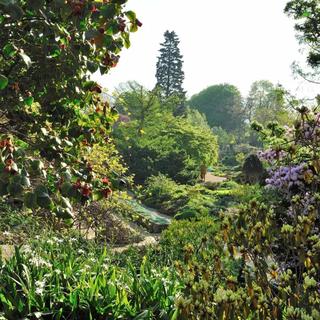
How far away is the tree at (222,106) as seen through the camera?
9569 centimetres

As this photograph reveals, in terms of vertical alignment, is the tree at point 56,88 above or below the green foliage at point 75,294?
above

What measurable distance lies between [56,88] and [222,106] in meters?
94.0

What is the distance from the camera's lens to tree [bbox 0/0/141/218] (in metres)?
2.91

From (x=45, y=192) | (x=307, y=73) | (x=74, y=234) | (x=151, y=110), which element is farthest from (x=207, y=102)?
(x=45, y=192)

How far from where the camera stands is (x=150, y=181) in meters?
26.9

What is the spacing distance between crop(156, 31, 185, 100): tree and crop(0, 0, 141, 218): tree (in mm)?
61823

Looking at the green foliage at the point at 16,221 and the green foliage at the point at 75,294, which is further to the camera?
the green foliage at the point at 16,221

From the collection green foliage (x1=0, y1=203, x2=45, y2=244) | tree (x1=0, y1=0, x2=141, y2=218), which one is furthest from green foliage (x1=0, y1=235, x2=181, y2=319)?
green foliage (x1=0, y1=203, x2=45, y2=244)

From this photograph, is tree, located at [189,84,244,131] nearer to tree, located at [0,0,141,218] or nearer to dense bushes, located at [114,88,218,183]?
dense bushes, located at [114,88,218,183]

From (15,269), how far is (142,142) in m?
24.6

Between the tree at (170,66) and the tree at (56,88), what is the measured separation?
6182cm

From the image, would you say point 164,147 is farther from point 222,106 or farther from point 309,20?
point 222,106

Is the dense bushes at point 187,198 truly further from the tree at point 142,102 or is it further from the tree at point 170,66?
the tree at point 170,66

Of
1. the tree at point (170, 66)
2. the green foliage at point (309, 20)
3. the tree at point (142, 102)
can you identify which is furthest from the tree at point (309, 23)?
the tree at point (170, 66)
